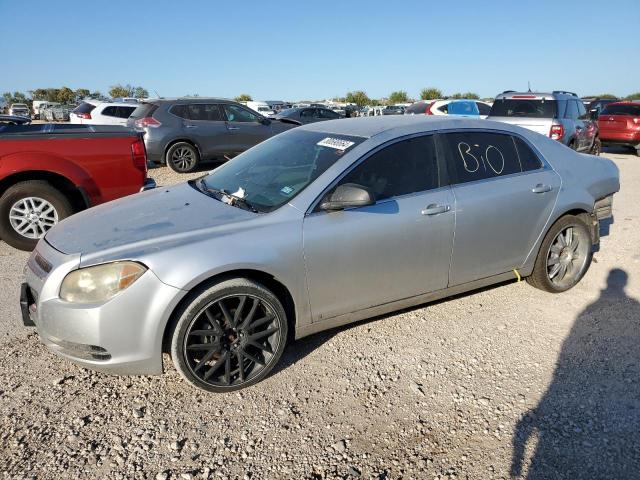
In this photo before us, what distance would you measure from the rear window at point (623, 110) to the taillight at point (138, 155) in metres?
14.8

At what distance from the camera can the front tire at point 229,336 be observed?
105 inches

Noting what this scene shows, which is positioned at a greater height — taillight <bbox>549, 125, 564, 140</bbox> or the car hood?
taillight <bbox>549, 125, 564, 140</bbox>

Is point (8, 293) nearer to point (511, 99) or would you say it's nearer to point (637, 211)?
point (637, 211)

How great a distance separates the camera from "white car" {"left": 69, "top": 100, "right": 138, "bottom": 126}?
14.7 m

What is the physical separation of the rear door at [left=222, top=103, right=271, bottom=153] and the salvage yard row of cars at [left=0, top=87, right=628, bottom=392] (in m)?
7.27

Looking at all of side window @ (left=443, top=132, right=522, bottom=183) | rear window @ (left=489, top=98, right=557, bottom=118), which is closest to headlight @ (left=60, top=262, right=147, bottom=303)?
side window @ (left=443, top=132, right=522, bottom=183)

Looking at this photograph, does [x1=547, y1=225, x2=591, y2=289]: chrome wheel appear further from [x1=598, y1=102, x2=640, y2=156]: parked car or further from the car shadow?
[x1=598, y1=102, x2=640, y2=156]: parked car

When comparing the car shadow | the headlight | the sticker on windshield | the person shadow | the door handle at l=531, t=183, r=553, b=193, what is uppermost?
the sticker on windshield

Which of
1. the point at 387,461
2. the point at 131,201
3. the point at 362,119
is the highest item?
the point at 362,119

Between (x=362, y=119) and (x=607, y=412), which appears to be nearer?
(x=607, y=412)

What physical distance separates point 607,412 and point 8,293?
473 centimetres

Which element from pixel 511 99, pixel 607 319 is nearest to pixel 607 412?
pixel 607 319

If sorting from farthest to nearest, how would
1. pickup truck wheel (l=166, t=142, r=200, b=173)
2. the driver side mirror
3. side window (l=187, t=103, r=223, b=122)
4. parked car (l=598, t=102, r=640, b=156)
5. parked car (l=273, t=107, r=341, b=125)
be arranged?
1. parked car (l=273, t=107, r=341, b=125)
2. parked car (l=598, t=102, r=640, b=156)
3. side window (l=187, t=103, r=223, b=122)
4. pickup truck wheel (l=166, t=142, r=200, b=173)
5. the driver side mirror

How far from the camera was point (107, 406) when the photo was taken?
273 centimetres
